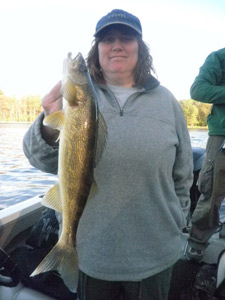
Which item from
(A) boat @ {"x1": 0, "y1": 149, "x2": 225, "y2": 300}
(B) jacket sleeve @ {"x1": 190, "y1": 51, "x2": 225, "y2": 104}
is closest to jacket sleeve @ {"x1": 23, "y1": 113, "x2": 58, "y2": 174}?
(A) boat @ {"x1": 0, "y1": 149, "x2": 225, "y2": 300}

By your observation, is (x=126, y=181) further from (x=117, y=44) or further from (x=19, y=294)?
(x=19, y=294)

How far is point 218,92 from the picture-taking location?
149 inches

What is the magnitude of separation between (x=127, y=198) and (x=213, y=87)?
8.00ft

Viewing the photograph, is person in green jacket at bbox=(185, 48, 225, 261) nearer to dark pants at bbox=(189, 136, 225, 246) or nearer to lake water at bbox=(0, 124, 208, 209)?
dark pants at bbox=(189, 136, 225, 246)

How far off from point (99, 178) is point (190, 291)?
2150 millimetres

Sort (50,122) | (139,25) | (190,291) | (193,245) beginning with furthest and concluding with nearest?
1. (193,245)
2. (190,291)
3. (139,25)
4. (50,122)

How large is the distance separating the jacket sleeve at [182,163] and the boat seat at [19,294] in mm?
1783

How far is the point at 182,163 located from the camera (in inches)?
96.5

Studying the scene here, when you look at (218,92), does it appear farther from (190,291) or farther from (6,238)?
(6,238)

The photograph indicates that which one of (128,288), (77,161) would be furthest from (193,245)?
(77,161)

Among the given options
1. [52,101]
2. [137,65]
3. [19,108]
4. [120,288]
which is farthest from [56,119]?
[19,108]

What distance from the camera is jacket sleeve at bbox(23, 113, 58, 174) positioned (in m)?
2.01

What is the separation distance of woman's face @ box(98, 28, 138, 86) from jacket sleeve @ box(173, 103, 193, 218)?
0.55 metres

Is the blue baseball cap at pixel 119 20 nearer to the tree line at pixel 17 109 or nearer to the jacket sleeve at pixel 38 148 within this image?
the jacket sleeve at pixel 38 148
